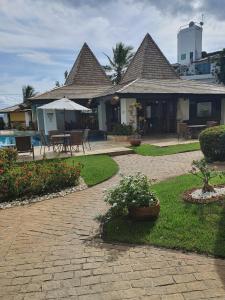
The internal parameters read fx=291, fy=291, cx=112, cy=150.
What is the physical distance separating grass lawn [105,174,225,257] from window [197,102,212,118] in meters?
17.1

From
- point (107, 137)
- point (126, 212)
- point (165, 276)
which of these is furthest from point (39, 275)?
point (107, 137)

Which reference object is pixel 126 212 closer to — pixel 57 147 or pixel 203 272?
pixel 203 272

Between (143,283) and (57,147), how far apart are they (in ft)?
42.3

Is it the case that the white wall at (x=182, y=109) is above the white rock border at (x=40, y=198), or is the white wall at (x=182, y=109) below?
above

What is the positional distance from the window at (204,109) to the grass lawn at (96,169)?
1194 cm

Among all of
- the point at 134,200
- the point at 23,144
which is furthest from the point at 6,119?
the point at 134,200

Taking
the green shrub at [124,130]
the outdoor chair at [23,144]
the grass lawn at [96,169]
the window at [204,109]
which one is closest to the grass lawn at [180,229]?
the grass lawn at [96,169]

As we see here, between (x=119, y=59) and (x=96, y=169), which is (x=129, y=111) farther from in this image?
(x=119, y=59)

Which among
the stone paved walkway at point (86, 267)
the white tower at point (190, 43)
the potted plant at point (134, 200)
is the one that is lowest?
the stone paved walkway at point (86, 267)

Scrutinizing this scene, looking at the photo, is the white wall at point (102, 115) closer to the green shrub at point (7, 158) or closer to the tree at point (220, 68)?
the green shrub at point (7, 158)

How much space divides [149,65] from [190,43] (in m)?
43.6

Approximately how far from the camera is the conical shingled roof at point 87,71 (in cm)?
2695

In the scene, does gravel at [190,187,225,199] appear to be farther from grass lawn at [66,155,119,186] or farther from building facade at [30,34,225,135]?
building facade at [30,34,225,135]

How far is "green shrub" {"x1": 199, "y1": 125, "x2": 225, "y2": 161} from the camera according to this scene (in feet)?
33.0
